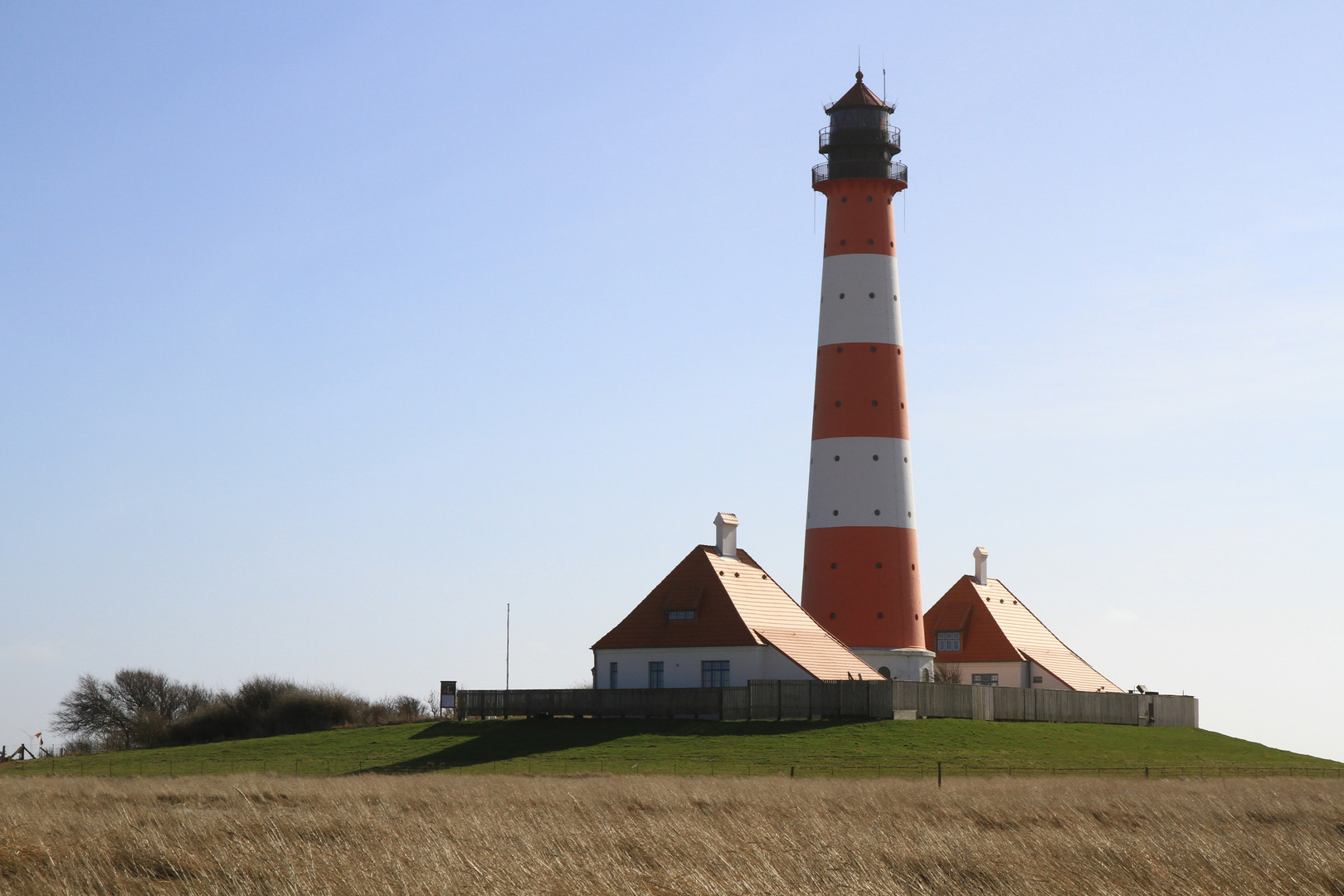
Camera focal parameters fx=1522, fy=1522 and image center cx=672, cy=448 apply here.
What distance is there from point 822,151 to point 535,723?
80.2ft

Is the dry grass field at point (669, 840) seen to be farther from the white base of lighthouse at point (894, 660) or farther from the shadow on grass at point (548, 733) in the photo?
the white base of lighthouse at point (894, 660)

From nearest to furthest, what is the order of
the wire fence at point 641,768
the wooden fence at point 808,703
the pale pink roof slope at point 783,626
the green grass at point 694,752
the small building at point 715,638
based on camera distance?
the wire fence at point 641,768
the green grass at point 694,752
the wooden fence at point 808,703
the small building at point 715,638
the pale pink roof slope at point 783,626

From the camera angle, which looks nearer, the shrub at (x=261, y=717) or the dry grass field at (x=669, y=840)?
the dry grass field at (x=669, y=840)

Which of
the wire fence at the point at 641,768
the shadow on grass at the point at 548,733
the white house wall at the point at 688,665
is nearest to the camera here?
the wire fence at the point at 641,768

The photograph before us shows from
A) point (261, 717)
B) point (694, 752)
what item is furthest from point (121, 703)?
point (694, 752)

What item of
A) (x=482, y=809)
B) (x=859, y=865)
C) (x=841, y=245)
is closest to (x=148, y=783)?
(x=482, y=809)

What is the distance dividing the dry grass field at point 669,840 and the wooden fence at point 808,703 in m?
16.5

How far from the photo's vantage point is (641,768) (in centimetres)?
3750

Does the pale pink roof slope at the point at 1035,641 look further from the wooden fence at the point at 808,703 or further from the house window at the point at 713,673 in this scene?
the house window at the point at 713,673

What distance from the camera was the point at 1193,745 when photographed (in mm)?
51594

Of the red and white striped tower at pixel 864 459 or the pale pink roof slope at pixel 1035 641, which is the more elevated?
the red and white striped tower at pixel 864 459

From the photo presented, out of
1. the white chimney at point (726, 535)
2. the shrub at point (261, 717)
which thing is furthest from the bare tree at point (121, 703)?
the white chimney at point (726, 535)

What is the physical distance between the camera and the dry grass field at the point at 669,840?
62.6 ft

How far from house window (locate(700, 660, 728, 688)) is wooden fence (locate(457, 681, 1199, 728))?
2.12 meters
